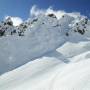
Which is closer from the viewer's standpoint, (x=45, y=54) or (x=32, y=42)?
(x=45, y=54)

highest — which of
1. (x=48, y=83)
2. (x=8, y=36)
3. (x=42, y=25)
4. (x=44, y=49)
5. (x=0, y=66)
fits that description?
(x=42, y=25)

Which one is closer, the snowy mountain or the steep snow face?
the snowy mountain

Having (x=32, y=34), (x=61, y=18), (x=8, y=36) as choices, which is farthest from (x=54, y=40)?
(x=61, y=18)

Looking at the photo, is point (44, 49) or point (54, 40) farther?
point (54, 40)

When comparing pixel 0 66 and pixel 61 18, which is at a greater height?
pixel 61 18

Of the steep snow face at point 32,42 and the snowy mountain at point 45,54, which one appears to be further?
the steep snow face at point 32,42

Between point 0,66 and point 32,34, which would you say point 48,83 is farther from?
point 32,34

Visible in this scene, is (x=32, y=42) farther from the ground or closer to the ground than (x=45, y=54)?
farther from the ground

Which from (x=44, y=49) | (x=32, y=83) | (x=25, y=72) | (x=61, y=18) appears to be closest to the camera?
(x=32, y=83)

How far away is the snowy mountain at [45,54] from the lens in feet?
59.5

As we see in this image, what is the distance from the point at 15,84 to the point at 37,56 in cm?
884

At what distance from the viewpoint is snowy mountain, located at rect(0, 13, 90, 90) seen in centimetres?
1812

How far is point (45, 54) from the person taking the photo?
29234 mm

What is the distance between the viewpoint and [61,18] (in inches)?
1823
